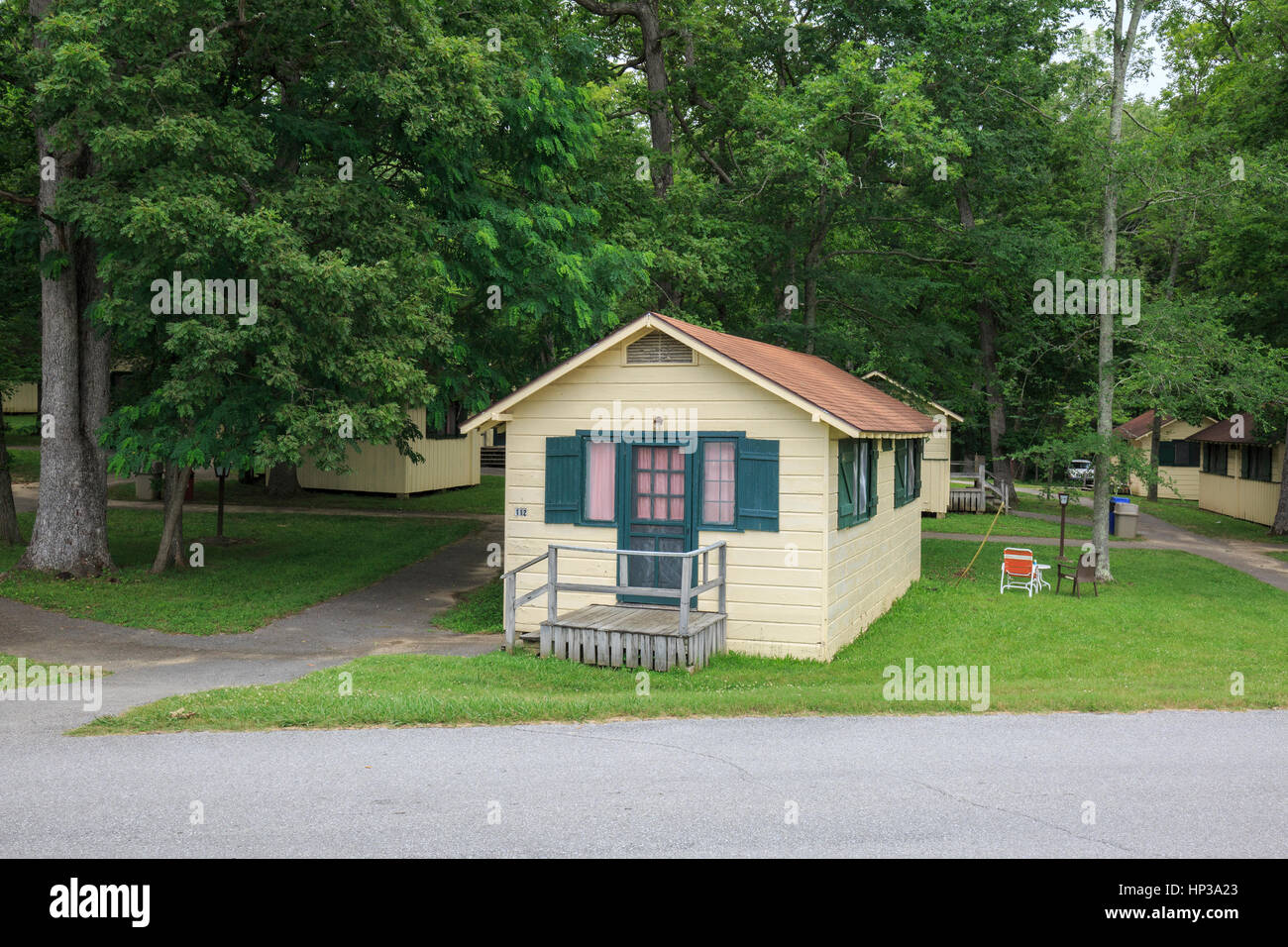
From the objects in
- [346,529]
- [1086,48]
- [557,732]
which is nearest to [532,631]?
[557,732]

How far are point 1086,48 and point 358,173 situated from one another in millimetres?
15178

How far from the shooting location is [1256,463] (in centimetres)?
3231

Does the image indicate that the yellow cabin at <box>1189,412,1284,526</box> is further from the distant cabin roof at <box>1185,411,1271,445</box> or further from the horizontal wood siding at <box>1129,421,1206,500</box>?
the horizontal wood siding at <box>1129,421,1206,500</box>

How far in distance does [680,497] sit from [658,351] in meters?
2.02

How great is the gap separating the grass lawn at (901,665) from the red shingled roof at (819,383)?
3194 mm

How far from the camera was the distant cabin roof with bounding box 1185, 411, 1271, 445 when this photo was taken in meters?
31.7

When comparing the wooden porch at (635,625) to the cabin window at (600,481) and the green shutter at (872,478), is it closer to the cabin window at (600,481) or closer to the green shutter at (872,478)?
the cabin window at (600,481)

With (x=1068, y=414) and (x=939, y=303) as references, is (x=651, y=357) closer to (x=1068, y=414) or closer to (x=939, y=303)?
(x=1068, y=414)

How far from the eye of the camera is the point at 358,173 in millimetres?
16516

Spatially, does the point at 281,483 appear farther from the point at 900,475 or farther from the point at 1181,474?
the point at 1181,474

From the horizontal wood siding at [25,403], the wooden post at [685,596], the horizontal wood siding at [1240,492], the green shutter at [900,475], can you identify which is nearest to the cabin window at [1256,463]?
the horizontal wood siding at [1240,492]

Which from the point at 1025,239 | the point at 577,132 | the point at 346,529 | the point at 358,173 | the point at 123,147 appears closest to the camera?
the point at 123,147

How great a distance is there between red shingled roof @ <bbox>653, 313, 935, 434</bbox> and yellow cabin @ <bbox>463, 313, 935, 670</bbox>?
0.08 m

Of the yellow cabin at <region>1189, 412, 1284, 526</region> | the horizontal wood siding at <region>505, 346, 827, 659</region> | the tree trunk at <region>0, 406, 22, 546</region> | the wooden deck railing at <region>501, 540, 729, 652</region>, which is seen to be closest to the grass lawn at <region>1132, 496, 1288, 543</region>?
the yellow cabin at <region>1189, 412, 1284, 526</region>
